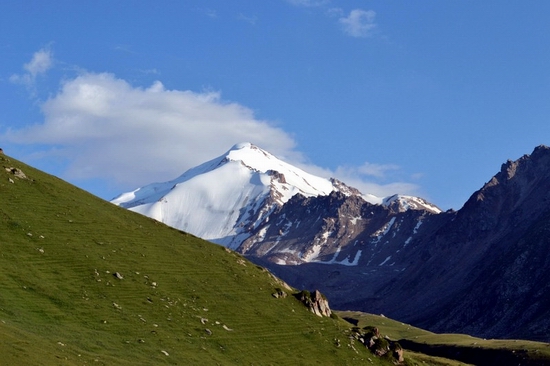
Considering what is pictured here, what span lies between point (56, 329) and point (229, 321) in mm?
24395

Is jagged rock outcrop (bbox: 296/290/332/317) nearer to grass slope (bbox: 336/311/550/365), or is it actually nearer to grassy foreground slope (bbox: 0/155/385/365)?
grassy foreground slope (bbox: 0/155/385/365)

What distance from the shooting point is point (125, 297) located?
3258 inches

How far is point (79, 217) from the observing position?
330 feet

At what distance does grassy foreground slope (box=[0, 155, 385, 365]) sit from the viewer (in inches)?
2761

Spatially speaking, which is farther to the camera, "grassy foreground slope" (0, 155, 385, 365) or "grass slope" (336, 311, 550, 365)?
"grass slope" (336, 311, 550, 365)

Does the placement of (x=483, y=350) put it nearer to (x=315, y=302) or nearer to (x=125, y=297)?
(x=315, y=302)

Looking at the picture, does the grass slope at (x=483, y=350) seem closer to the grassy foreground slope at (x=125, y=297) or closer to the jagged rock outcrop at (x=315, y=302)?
the jagged rock outcrop at (x=315, y=302)

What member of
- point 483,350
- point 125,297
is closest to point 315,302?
point 125,297

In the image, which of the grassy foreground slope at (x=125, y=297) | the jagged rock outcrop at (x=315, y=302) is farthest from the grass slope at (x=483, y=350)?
the grassy foreground slope at (x=125, y=297)

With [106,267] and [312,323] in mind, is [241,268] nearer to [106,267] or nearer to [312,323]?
[312,323]

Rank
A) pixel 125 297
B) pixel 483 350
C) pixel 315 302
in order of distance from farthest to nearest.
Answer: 1. pixel 483 350
2. pixel 315 302
3. pixel 125 297

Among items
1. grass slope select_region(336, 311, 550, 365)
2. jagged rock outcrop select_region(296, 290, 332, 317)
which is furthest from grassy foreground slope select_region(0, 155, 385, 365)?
grass slope select_region(336, 311, 550, 365)

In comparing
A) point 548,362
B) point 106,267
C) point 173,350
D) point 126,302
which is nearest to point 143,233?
point 106,267

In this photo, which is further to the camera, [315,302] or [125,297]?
[315,302]
